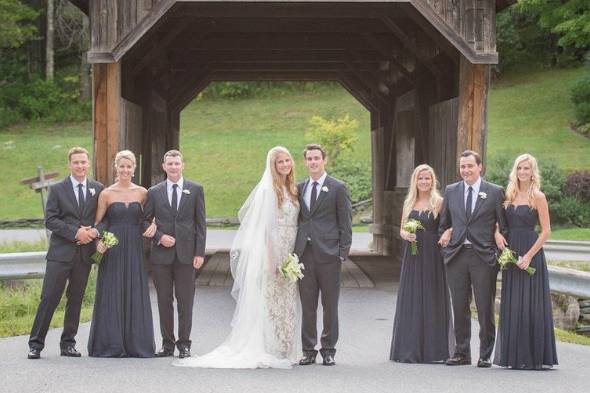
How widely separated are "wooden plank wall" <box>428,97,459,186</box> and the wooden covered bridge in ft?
0.08

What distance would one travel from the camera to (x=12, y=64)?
5622 centimetres

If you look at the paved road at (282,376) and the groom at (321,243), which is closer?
the paved road at (282,376)

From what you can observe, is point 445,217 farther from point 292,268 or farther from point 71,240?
point 71,240

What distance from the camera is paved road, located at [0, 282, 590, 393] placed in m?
8.62

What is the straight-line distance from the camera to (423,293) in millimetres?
10445

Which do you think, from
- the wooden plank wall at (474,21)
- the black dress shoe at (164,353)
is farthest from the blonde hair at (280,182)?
the wooden plank wall at (474,21)

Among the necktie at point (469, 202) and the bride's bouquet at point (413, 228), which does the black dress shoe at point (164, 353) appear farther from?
the necktie at point (469, 202)

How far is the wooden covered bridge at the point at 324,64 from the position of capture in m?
14.7

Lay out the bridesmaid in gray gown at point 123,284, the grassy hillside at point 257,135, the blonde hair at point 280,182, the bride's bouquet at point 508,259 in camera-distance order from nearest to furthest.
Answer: the bride's bouquet at point 508,259 < the blonde hair at point 280,182 < the bridesmaid in gray gown at point 123,284 < the grassy hillside at point 257,135

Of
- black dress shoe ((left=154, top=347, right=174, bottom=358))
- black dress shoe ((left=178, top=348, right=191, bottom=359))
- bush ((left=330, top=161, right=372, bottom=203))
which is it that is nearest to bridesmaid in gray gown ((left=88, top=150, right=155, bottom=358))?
black dress shoe ((left=154, top=347, right=174, bottom=358))

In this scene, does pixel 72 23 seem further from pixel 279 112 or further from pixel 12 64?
pixel 279 112

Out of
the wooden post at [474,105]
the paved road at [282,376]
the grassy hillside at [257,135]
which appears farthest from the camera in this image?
the grassy hillside at [257,135]

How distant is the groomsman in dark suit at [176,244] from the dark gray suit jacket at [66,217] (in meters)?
0.58

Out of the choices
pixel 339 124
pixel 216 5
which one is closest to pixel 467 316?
pixel 216 5
